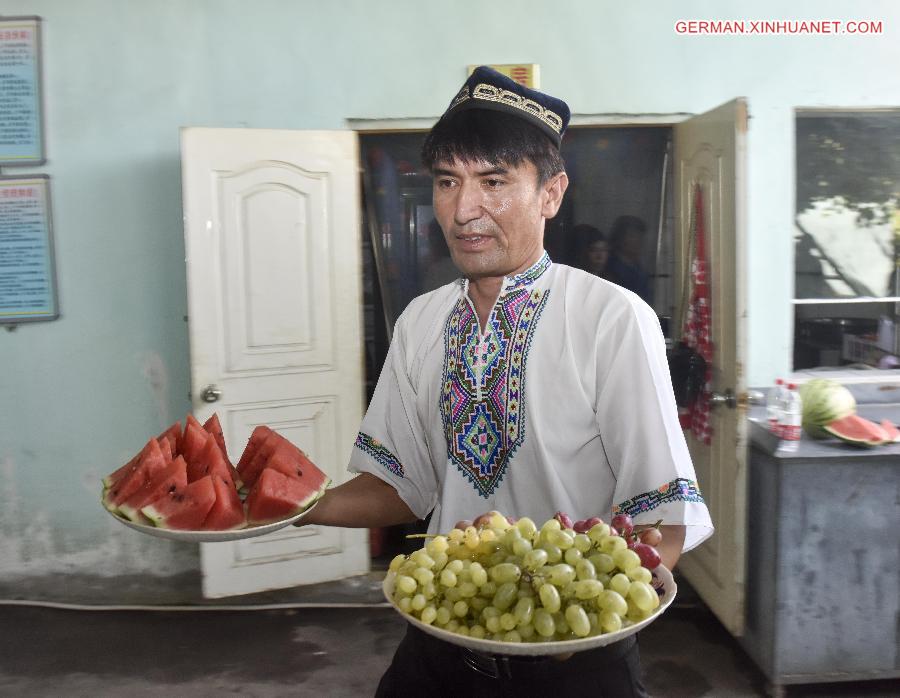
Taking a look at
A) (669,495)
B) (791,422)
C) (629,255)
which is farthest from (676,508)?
(629,255)

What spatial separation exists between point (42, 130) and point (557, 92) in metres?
2.19

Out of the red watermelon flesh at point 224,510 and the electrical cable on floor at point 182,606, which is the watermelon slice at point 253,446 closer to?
the red watermelon flesh at point 224,510

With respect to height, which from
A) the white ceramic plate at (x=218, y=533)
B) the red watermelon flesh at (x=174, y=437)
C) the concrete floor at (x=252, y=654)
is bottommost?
the concrete floor at (x=252, y=654)

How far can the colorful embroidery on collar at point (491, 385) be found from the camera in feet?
4.50

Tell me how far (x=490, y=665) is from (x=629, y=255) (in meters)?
3.10

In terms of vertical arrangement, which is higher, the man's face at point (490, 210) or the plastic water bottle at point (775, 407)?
the man's face at point (490, 210)

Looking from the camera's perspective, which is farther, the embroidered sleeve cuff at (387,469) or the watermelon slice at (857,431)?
the watermelon slice at (857,431)

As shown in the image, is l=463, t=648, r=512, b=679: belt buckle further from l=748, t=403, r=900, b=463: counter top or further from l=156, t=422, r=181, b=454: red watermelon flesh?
l=748, t=403, r=900, b=463: counter top

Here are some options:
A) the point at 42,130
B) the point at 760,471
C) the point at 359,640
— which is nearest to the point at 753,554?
the point at 760,471

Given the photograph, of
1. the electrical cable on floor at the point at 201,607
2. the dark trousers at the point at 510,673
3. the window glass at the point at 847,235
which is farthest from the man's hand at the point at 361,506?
the window glass at the point at 847,235

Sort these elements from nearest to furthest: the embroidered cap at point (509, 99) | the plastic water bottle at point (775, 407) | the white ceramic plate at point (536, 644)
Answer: the white ceramic plate at point (536, 644)
the embroidered cap at point (509, 99)
the plastic water bottle at point (775, 407)

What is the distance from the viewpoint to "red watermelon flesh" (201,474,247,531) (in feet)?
4.11

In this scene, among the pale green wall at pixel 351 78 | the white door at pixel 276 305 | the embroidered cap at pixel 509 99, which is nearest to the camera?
the embroidered cap at pixel 509 99

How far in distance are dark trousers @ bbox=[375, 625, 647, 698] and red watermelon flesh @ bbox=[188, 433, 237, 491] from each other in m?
0.41
